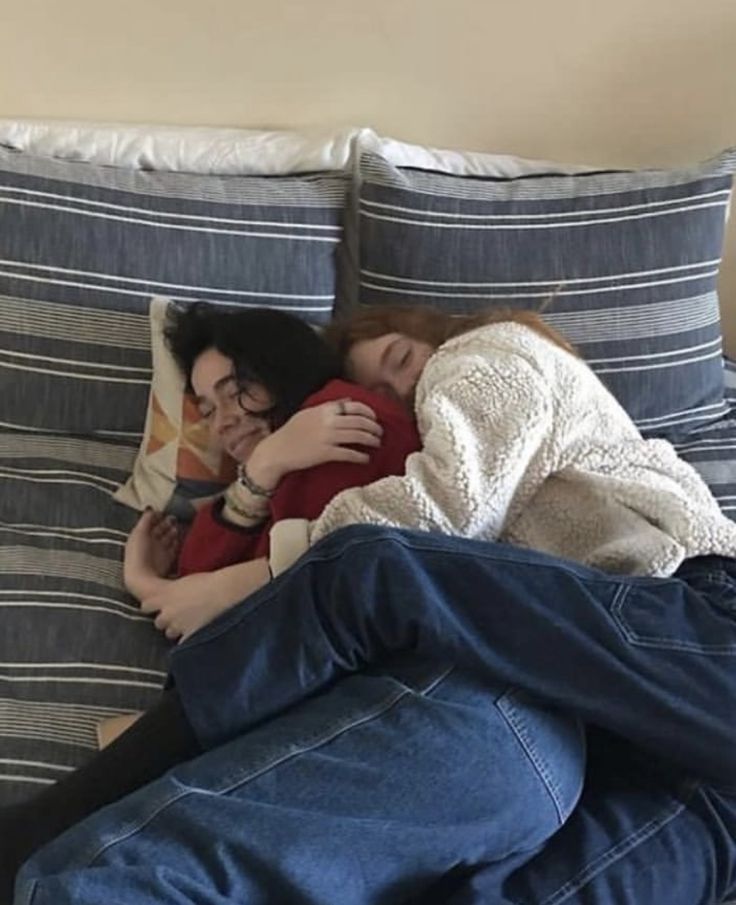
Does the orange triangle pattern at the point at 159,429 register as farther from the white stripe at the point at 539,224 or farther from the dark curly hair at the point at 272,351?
the white stripe at the point at 539,224

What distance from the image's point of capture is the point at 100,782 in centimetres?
131

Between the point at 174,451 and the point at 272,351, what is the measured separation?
21cm

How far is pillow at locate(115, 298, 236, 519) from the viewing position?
68.4 inches

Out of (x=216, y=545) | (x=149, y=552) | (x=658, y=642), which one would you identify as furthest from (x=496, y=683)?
(x=149, y=552)

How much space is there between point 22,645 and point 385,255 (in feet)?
2.49

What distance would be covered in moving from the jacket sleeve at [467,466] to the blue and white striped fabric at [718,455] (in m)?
0.50

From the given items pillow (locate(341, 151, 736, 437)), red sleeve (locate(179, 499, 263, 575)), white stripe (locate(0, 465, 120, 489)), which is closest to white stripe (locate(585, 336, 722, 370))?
pillow (locate(341, 151, 736, 437))

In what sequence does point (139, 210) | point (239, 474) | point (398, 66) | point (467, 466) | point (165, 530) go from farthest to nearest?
point (398, 66) < point (139, 210) < point (165, 530) < point (239, 474) < point (467, 466)

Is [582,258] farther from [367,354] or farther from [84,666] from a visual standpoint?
[84,666]

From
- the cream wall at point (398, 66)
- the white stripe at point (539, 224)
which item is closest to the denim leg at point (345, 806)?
the white stripe at point (539, 224)

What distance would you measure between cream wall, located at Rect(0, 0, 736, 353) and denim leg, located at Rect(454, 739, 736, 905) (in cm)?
117

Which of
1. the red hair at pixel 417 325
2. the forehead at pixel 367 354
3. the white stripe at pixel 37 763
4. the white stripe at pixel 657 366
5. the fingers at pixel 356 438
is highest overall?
the red hair at pixel 417 325

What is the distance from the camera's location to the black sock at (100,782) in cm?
129

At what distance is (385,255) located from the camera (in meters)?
1.89
